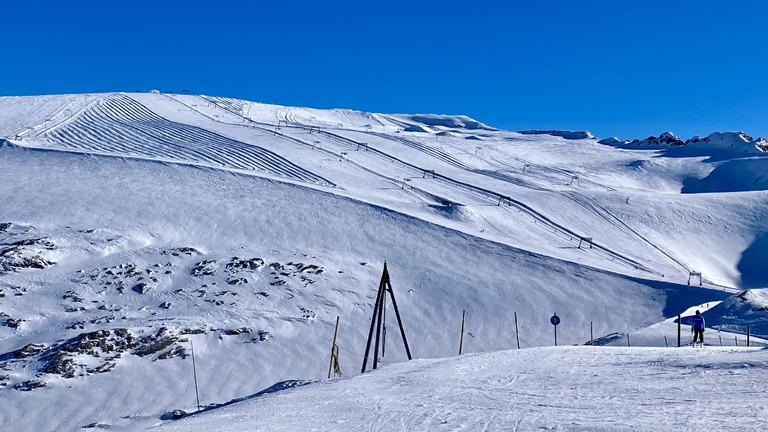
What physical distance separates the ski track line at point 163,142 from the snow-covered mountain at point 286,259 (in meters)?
0.28

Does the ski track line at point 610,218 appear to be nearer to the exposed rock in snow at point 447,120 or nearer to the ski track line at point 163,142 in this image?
the ski track line at point 163,142

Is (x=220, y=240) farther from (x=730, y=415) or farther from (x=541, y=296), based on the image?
(x=730, y=415)

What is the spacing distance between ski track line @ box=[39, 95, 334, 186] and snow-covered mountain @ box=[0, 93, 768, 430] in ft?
0.90

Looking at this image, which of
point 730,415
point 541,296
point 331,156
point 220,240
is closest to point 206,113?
point 331,156

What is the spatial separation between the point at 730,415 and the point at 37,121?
193 ft

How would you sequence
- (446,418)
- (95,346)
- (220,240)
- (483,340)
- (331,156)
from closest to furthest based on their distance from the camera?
1. (446,418)
2. (95,346)
3. (483,340)
4. (220,240)
5. (331,156)

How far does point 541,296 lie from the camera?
27047 millimetres

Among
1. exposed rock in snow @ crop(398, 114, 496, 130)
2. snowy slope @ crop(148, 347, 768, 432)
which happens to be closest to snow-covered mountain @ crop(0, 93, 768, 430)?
snowy slope @ crop(148, 347, 768, 432)

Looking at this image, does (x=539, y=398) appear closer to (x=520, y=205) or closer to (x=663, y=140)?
(x=520, y=205)

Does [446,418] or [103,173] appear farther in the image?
[103,173]

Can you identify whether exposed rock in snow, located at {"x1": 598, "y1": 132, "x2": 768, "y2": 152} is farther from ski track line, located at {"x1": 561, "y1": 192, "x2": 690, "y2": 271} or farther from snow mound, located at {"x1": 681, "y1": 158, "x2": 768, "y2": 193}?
ski track line, located at {"x1": 561, "y1": 192, "x2": 690, "y2": 271}

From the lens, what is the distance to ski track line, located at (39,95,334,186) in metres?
42.8

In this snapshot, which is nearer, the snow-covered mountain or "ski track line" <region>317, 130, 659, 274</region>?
the snow-covered mountain

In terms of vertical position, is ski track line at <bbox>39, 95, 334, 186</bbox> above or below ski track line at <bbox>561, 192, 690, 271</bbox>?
above
